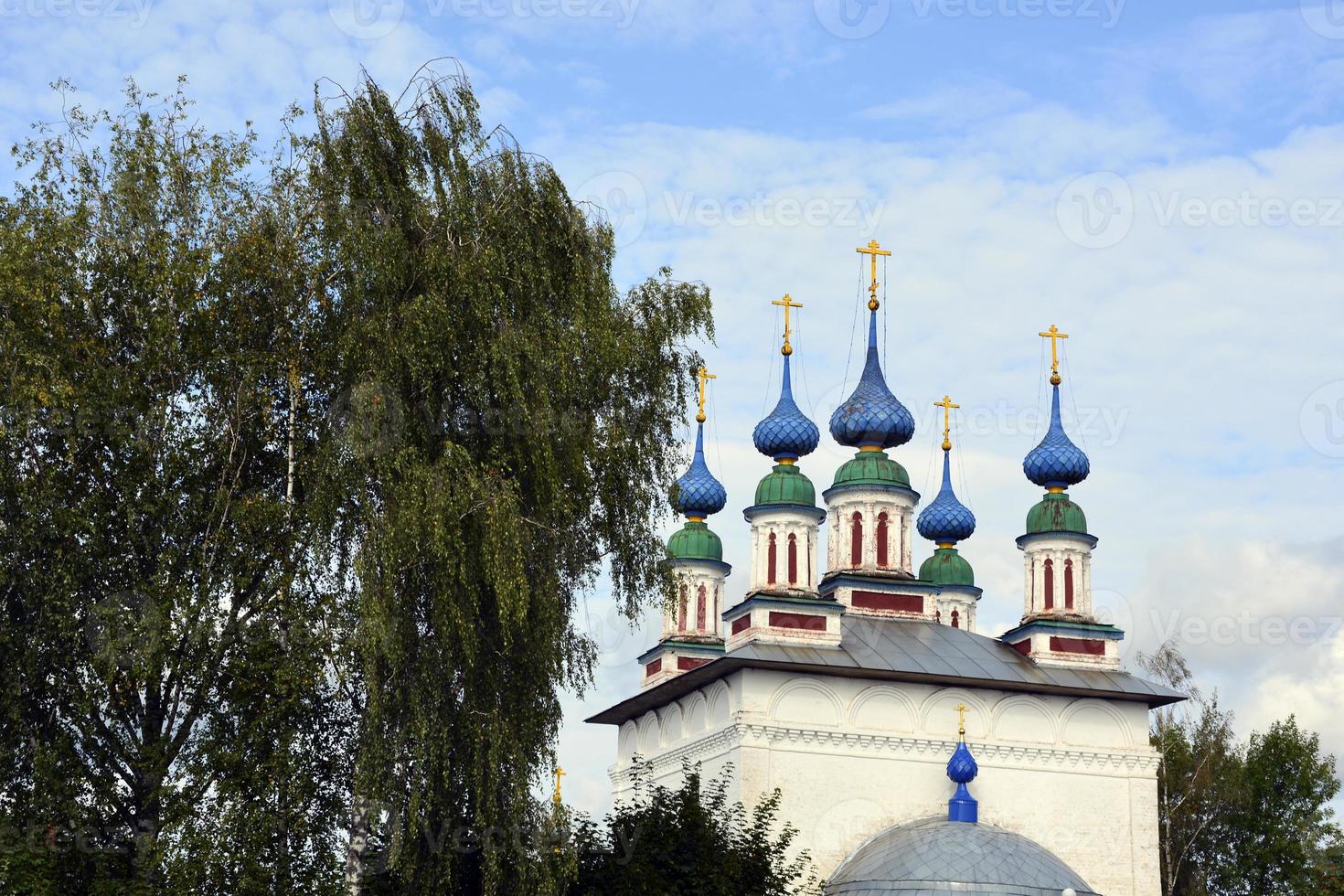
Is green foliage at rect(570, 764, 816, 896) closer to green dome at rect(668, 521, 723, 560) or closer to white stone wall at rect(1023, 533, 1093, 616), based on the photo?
white stone wall at rect(1023, 533, 1093, 616)

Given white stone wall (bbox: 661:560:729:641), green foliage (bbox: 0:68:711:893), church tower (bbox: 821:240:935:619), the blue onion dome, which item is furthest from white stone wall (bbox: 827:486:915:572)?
green foliage (bbox: 0:68:711:893)

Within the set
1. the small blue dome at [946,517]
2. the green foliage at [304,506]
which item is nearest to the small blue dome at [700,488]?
the small blue dome at [946,517]

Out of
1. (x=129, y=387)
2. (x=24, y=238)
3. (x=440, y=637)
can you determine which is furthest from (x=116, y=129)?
(x=440, y=637)

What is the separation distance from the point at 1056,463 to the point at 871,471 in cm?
300

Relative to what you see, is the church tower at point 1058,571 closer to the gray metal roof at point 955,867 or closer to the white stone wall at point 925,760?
the white stone wall at point 925,760

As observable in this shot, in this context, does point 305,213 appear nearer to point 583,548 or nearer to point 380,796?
point 583,548

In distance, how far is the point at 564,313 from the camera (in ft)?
55.9

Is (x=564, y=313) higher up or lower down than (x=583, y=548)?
higher up

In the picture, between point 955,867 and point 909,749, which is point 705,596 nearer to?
point 909,749

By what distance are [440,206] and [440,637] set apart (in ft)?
13.4

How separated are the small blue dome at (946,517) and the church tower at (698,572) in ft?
13.8

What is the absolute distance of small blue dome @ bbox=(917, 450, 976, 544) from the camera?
116 feet

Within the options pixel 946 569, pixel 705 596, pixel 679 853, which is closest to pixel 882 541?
pixel 946 569

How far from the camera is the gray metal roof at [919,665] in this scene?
25719 millimetres
